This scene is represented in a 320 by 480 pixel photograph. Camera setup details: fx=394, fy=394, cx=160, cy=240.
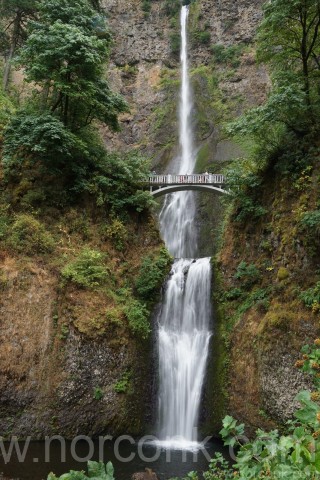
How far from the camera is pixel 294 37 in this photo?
15094 mm

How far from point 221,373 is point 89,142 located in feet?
39.0

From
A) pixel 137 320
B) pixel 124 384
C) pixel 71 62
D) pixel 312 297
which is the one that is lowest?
pixel 124 384

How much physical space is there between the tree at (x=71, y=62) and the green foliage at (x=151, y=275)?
6.76m

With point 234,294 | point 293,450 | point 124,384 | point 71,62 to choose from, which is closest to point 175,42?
point 71,62

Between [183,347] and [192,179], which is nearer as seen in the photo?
[183,347]

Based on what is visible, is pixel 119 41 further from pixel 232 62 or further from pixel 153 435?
pixel 153 435

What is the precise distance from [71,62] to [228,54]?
2818cm

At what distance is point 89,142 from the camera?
61.5ft

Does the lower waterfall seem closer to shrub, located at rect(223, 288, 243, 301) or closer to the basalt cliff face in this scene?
the basalt cliff face

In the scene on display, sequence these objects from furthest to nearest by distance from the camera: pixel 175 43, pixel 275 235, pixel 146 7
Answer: pixel 146 7 < pixel 175 43 < pixel 275 235

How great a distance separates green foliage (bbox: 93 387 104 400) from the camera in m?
12.9

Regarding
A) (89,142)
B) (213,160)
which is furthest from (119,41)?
(89,142)

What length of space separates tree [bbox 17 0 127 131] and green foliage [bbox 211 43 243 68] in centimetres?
2343

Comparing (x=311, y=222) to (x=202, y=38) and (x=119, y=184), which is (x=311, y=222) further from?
(x=202, y=38)
